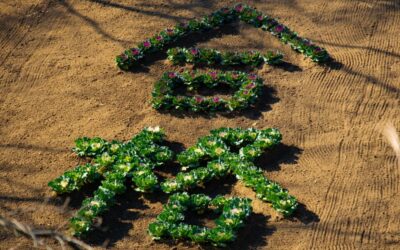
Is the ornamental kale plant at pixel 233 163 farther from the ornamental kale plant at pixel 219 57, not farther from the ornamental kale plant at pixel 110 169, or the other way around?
the ornamental kale plant at pixel 219 57

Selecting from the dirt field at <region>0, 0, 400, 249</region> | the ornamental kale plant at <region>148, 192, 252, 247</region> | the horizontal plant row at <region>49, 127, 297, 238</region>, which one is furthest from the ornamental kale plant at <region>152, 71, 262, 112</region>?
the ornamental kale plant at <region>148, 192, 252, 247</region>

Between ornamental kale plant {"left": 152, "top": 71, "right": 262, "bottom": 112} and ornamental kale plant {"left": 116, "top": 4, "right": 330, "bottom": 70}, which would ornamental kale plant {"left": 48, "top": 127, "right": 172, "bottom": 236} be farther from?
ornamental kale plant {"left": 116, "top": 4, "right": 330, "bottom": 70}

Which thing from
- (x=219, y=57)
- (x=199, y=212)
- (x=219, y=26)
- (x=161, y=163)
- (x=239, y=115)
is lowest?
(x=199, y=212)

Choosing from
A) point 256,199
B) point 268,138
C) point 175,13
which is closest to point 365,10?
point 175,13

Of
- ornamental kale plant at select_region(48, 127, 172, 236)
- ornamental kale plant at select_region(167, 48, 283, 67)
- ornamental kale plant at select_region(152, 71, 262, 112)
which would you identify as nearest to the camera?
ornamental kale plant at select_region(48, 127, 172, 236)

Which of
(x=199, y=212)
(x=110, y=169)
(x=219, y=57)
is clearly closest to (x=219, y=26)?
(x=219, y=57)

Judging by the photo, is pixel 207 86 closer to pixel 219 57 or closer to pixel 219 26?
pixel 219 57

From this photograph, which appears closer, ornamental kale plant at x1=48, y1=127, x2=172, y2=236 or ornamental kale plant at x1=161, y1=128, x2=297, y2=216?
ornamental kale plant at x1=48, y1=127, x2=172, y2=236
